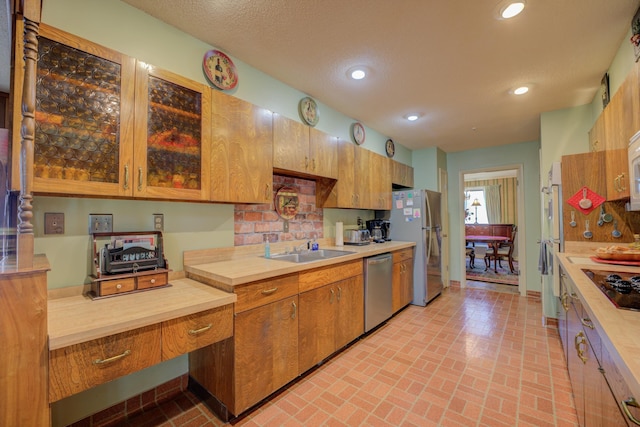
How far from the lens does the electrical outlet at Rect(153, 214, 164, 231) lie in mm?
1820

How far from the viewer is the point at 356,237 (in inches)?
132

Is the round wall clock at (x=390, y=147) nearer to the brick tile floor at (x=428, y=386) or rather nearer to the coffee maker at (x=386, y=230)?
the coffee maker at (x=386, y=230)

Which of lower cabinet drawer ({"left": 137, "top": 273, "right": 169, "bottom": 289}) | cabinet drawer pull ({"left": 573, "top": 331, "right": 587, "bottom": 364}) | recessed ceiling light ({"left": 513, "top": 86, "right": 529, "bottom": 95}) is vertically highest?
recessed ceiling light ({"left": 513, "top": 86, "right": 529, "bottom": 95})

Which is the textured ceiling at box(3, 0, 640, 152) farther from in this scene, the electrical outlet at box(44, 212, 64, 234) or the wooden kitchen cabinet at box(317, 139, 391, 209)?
the electrical outlet at box(44, 212, 64, 234)

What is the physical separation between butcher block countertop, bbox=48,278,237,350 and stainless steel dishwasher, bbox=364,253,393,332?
5.20 ft

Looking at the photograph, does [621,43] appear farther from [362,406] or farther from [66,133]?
[66,133]

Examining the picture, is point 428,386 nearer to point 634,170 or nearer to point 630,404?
point 630,404

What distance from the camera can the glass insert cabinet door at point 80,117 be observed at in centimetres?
123

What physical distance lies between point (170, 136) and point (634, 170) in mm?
2714

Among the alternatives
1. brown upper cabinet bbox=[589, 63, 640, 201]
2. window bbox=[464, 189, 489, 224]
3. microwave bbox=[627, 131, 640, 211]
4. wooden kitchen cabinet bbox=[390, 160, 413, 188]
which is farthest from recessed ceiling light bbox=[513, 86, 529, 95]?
window bbox=[464, 189, 489, 224]

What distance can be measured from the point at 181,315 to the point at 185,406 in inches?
35.6

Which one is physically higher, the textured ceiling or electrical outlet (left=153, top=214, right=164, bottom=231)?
the textured ceiling

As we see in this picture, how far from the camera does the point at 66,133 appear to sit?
129cm

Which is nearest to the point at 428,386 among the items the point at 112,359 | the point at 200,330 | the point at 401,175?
the point at 200,330
